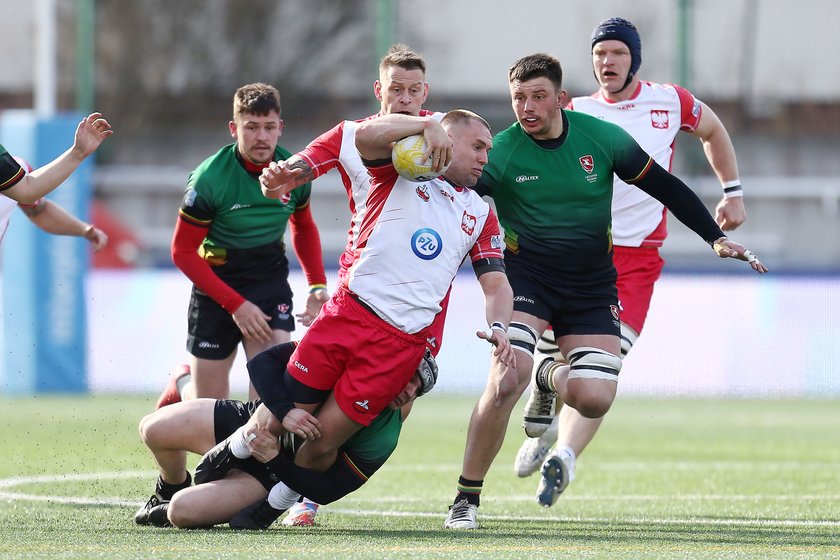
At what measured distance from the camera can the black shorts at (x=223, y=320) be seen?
26.6 ft

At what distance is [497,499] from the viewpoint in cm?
835

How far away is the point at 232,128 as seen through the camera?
7.89m

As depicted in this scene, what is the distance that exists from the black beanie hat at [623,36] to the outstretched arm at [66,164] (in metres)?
3.13

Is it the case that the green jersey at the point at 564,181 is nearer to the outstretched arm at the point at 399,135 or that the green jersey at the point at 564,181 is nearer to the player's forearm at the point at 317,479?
the outstretched arm at the point at 399,135

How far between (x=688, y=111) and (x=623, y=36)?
2.13 ft

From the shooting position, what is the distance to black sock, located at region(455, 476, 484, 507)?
22.4 ft

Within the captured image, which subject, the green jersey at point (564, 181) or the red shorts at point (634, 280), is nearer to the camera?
the green jersey at point (564, 181)

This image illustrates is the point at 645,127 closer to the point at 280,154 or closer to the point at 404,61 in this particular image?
the point at 404,61

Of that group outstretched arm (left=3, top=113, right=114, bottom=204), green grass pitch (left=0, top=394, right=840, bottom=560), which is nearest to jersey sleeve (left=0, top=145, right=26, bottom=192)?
outstretched arm (left=3, top=113, right=114, bottom=204)

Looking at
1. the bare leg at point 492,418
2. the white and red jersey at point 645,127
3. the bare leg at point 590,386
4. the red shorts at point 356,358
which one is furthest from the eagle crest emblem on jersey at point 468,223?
the white and red jersey at point 645,127

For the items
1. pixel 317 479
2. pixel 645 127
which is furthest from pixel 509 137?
pixel 317 479

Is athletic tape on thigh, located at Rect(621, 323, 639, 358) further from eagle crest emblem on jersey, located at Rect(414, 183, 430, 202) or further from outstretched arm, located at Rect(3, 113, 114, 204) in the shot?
outstretched arm, located at Rect(3, 113, 114, 204)

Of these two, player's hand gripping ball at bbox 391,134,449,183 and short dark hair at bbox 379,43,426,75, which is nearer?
player's hand gripping ball at bbox 391,134,449,183

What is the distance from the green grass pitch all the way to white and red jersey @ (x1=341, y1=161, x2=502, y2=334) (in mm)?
1012
